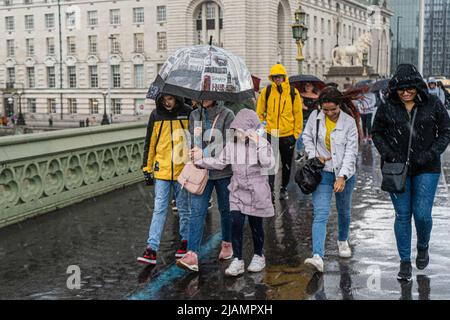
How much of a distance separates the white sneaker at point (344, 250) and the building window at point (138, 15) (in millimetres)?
63637

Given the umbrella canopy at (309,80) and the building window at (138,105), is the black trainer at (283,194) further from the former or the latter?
the building window at (138,105)

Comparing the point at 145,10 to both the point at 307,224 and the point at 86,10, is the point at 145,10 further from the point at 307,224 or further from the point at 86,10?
the point at 307,224

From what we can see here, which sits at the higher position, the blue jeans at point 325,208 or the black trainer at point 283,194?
the blue jeans at point 325,208

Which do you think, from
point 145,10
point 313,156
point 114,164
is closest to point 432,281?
point 313,156

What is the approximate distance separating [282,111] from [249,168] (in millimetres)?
3728

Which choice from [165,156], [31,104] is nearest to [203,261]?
[165,156]

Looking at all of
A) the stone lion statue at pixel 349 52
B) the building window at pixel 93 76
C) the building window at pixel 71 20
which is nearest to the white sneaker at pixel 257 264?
the stone lion statue at pixel 349 52

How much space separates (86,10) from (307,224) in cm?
6672

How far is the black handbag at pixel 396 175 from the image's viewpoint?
5.96 metres

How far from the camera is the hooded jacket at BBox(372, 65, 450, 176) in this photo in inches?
236

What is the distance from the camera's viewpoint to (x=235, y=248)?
6.43 m

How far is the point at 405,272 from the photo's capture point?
6.04 metres

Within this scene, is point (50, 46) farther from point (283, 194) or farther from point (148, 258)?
point (148, 258)

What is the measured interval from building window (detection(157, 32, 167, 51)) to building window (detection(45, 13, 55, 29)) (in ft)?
45.0
